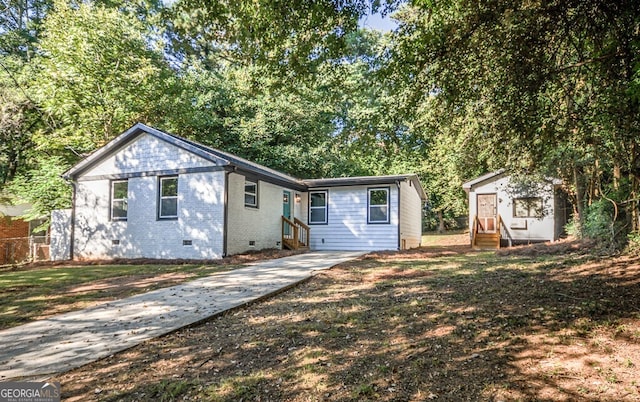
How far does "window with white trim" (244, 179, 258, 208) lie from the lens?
12.5 meters

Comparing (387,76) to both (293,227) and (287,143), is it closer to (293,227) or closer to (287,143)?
(293,227)

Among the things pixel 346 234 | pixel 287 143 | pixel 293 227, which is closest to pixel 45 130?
pixel 287 143

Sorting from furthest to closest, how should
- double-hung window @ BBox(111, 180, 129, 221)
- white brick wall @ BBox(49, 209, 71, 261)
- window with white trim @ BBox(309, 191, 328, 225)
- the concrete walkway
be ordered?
window with white trim @ BBox(309, 191, 328, 225)
white brick wall @ BBox(49, 209, 71, 261)
double-hung window @ BBox(111, 180, 129, 221)
the concrete walkway

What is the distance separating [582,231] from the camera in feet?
→ 36.4

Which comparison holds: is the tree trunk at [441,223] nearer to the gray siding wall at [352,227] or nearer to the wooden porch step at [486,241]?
the wooden porch step at [486,241]

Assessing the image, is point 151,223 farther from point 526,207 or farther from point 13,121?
point 526,207

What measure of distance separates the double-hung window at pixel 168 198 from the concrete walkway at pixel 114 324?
17.4 ft

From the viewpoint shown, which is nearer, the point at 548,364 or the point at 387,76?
the point at 548,364

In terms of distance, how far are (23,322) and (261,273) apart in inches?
166

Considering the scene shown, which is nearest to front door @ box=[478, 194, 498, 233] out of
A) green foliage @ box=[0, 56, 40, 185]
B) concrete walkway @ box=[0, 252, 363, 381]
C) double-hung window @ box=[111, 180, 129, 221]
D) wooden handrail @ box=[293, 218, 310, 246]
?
wooden handrail @ box=[293, 218, 310, 246]

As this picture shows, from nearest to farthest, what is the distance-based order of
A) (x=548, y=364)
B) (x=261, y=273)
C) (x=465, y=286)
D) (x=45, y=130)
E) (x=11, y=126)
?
(x=548, y=364), (x=465, y=286), (x=261, y=273), (x=11, y=126), (x=45, y=130)

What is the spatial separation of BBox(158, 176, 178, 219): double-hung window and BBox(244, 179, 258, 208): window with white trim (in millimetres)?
2297

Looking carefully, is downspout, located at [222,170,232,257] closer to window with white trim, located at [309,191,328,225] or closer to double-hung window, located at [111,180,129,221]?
double-hung window, located at [111,180,129,221]

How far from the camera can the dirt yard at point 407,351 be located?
2686mm
